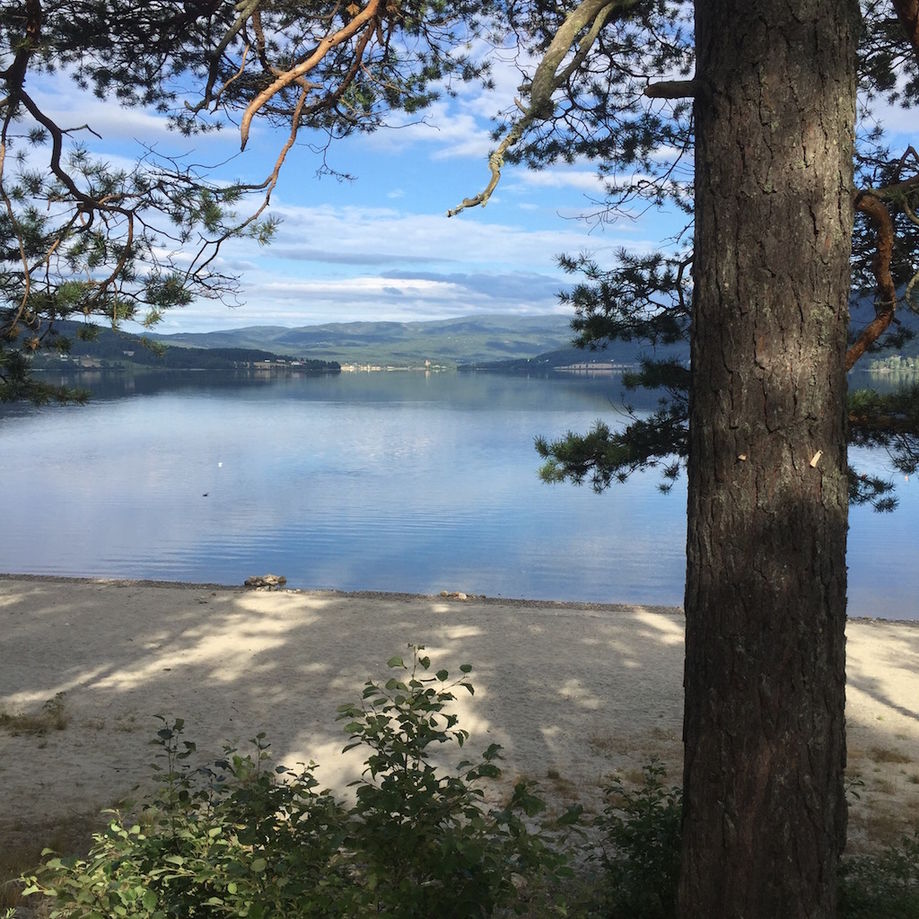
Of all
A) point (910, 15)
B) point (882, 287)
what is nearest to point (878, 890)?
point (882, 287)

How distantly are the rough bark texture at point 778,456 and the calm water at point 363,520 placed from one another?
11.2 feet

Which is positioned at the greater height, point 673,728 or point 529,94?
point 529,94

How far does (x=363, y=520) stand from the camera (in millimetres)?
19734

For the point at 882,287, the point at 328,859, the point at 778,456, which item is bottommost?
the point at 328,859

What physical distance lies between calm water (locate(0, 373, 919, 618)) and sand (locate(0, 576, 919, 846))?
2.09 meters

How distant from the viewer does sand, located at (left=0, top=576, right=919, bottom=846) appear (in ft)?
15.9

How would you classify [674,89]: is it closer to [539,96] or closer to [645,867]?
[539,96]

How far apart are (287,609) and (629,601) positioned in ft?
17.9

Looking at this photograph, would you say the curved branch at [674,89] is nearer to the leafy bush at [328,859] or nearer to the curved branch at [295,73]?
the curved branch at [295,73]

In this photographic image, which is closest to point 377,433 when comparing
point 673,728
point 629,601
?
point 629,601

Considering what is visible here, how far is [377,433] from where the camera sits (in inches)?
1750

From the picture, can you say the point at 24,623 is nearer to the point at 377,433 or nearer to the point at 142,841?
the point at 142,841

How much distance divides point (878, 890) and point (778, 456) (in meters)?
1.58

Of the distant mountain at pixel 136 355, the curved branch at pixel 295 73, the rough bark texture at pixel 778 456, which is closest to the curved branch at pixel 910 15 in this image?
the rough bark texture at pixel 778 456
